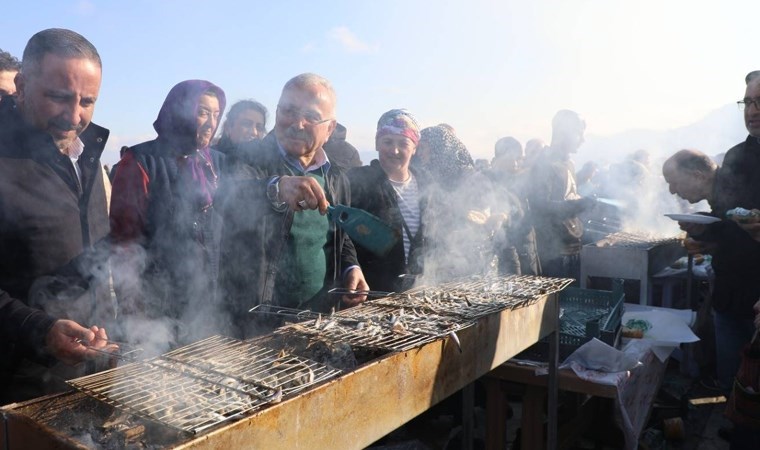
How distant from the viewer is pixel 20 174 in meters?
2.35

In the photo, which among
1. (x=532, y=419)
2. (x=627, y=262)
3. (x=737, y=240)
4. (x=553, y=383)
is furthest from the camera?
(x=627, y=262)

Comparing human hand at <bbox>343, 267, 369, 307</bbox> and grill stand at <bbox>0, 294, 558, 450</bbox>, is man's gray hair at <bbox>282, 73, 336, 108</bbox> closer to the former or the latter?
human hand at <bbox>343, 267, 369, 307</bbox>

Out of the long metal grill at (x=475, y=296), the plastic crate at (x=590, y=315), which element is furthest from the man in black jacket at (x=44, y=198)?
the plastic crate at (x=590, y=315)

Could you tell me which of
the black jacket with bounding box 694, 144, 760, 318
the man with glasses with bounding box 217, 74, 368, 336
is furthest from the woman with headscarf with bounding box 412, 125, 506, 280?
the black jacket with bounding box 694, 144, 760, 318

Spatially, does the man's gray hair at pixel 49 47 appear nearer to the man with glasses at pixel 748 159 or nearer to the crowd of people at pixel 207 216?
the crowd of people at pixel 207 216

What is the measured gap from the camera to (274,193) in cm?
288

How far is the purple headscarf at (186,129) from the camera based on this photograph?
3121mm

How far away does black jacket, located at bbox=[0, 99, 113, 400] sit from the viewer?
2.29 meters

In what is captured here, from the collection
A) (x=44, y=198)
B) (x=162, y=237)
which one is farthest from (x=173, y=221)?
(x=44, y=198)

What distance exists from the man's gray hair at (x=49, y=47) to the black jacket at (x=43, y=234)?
0.22m

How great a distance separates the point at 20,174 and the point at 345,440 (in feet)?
5.92

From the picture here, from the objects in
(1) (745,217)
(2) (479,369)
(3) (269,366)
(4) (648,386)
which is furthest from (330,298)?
(1) (745,217)

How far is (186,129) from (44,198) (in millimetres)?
931

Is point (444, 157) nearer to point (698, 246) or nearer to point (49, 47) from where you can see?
point (698, 246)
